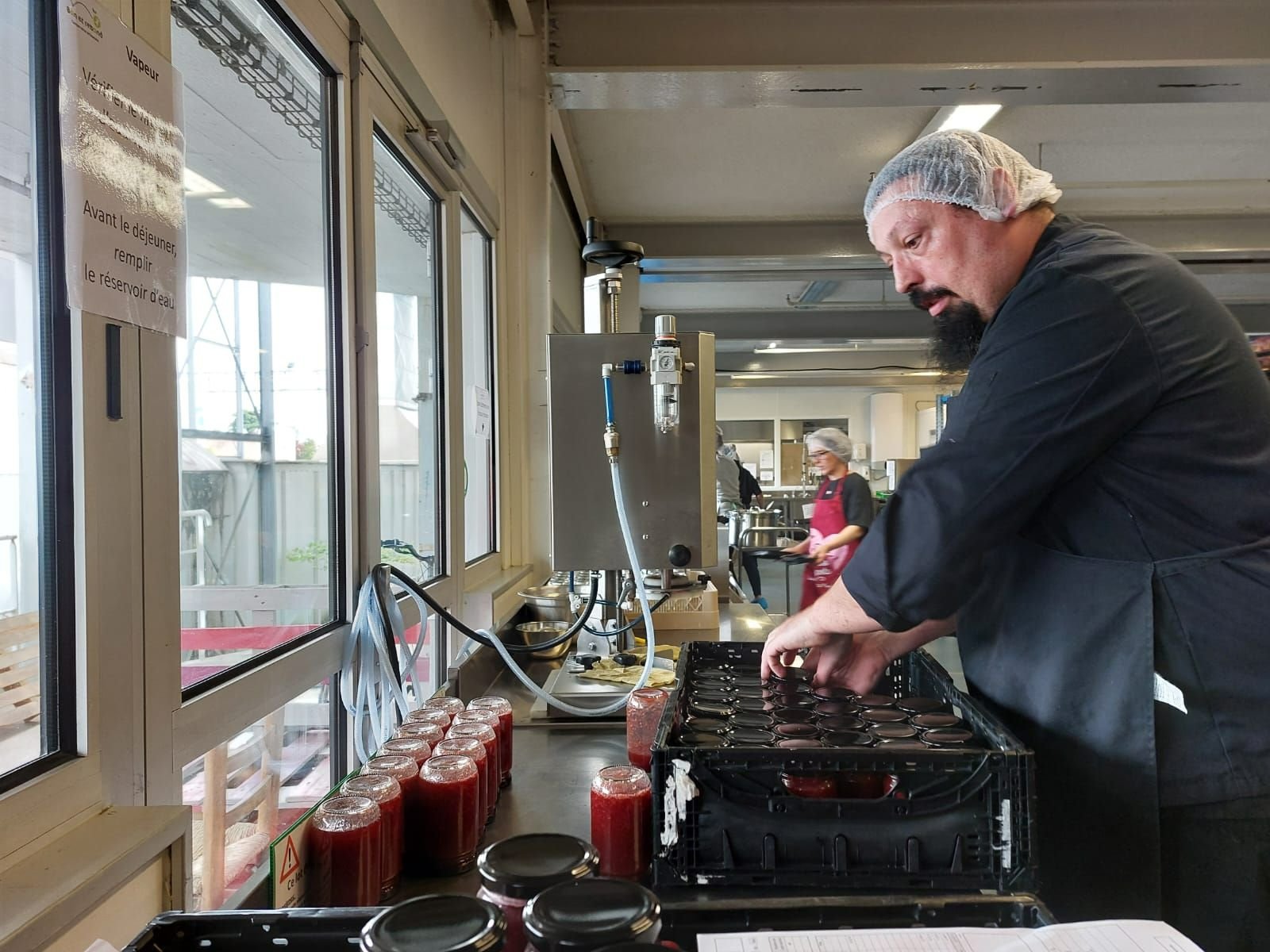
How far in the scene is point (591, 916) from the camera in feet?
1.73

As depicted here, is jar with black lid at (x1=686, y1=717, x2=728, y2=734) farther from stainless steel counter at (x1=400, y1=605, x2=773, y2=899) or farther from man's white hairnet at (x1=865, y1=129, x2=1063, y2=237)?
man's white hairnet at (x1=865, y1=129, x2=1063, y2=237)

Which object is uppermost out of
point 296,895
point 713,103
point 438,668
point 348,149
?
point 713,103

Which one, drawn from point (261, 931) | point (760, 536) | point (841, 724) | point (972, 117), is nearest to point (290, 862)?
point (261, 931)

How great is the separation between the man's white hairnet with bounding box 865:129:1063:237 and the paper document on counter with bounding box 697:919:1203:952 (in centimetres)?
93

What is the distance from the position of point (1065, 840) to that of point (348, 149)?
5.46 feet

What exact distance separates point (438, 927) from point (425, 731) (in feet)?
1.96

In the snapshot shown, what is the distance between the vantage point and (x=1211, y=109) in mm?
3586

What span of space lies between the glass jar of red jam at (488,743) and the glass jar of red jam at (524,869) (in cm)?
37

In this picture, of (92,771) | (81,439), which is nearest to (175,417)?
(81,439)

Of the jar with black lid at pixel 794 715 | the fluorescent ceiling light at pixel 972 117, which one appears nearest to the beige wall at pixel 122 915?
the jar with black lid at pixel 794 715

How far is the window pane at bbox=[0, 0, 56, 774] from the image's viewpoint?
0.80 m

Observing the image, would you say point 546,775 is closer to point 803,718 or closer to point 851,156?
point 803,718

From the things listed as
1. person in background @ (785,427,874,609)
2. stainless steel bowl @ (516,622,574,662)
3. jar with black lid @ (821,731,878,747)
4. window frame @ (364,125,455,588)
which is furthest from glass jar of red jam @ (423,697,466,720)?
person in background @ (785,427,874,609)

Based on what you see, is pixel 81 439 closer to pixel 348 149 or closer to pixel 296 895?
pixel 296 895
